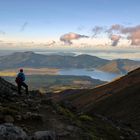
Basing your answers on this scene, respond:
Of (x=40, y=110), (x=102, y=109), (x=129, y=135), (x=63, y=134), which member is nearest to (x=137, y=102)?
(x=102, y=109)

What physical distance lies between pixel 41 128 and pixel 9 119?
270 cm

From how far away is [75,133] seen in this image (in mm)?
23719

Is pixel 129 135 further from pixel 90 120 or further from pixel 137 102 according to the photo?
pixel 137 102

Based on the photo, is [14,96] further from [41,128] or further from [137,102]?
[137,102]

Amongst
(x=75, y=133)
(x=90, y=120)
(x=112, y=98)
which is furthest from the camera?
(x=112, y=98)

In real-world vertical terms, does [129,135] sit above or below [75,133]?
below

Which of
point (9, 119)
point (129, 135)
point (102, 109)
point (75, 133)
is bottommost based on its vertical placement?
point (102, 109)

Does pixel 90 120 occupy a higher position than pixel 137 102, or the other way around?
pixel 90 120

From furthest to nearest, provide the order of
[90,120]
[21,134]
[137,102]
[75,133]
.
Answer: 1. [137,102]
2. [90,120]
3. [75,133]
4. [21,134]

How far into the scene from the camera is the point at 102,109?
270 ft

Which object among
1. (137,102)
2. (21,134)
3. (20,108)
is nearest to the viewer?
(21,134)

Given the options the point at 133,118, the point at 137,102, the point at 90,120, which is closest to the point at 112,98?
the point at 137,102

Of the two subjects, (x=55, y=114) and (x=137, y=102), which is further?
(x=137, y=102)

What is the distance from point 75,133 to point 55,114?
17.8 feet
